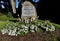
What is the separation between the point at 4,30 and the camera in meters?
12.8

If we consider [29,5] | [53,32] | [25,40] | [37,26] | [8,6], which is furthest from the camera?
[8,6]

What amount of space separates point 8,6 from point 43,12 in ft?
30.0

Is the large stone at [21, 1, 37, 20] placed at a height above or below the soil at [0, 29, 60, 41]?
above

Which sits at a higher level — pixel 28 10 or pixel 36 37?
pixel 28 10

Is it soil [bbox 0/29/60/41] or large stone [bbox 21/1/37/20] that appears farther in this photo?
large stone [bbox 21/1/37/20]

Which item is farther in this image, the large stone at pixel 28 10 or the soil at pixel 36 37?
the large stone at pixel 28 10

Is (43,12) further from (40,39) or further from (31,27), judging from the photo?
(40,39)

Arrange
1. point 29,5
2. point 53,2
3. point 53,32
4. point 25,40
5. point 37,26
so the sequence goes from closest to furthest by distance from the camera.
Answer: point 25,40 < point 53,32 < point 37,26 < point 29,5 < point 53,2

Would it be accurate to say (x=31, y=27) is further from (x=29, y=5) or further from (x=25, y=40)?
(x=29, y=5)

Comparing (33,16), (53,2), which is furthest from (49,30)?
(53,2)

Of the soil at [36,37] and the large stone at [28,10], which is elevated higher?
the large stone at [28,10]

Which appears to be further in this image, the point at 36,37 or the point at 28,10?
the point at 28,10

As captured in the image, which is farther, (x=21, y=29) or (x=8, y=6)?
(x=8, y=6)

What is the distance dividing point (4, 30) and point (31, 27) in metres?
1.50
